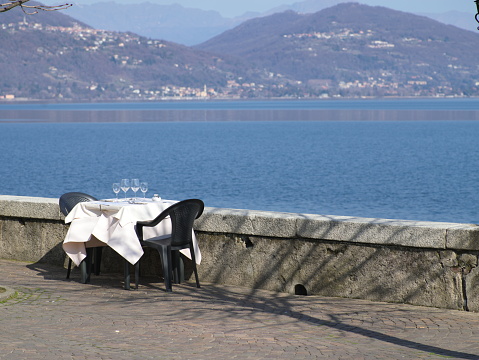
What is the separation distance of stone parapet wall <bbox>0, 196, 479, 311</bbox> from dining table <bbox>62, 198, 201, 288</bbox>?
0.32 m

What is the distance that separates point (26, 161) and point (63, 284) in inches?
1948

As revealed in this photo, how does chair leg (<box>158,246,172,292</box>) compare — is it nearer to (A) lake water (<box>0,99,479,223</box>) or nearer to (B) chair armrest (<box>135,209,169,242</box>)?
(B) chair armrest (<box>135,209,169,242</box>)

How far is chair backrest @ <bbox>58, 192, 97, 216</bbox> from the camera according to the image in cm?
792

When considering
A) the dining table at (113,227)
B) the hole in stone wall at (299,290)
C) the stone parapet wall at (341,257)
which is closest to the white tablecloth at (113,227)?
the dining table at (113,227)

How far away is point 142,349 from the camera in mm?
5207

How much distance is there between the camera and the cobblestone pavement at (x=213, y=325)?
17.0ft

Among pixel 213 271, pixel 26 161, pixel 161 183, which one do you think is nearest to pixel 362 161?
pixel 161 183

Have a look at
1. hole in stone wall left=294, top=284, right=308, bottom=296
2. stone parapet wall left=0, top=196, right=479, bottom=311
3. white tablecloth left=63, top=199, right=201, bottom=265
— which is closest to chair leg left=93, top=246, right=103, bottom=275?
stone parapet wall left=0, top=196, right=479, bottom=311

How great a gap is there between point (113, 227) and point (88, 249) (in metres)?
0.47

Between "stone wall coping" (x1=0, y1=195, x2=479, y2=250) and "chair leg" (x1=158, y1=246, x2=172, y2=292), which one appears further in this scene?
"chair leg" (x1=158, y1=246, x2=172, y2=292)

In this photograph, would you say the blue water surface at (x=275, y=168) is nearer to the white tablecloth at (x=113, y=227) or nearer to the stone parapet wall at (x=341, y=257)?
the stone parapet wall at (x=341, y=257)

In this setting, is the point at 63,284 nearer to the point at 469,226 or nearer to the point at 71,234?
the point at 71,234

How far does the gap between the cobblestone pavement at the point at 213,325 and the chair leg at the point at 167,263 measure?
0.30 feet

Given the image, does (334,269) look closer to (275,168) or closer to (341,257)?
(341,257)
